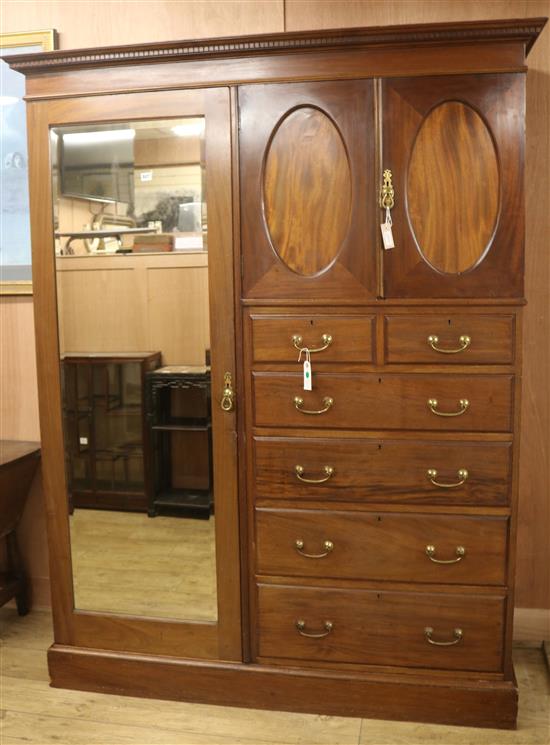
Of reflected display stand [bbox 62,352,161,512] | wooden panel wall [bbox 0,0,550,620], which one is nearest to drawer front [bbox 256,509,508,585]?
reflected display stand [bbox 62,352,161,512]

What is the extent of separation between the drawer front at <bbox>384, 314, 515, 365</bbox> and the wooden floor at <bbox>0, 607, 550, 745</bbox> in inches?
46.3

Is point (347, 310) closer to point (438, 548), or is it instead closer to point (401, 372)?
point (401, 372)

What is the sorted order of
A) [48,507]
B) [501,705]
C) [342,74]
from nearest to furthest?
[342,74] < [501,705] < [48,507]

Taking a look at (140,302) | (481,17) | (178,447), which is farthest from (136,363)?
(481,17)

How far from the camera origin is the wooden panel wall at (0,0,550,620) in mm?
2471

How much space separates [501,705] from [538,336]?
4.17ft

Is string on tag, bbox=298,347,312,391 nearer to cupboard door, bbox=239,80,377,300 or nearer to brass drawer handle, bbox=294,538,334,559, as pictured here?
cupboard door, bbox=239,80,377,300

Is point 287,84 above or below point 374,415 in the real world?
above

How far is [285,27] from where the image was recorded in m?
2.56

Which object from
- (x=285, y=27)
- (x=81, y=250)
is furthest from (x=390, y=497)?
(x=285, y=27)

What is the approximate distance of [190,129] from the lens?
7.14 feet

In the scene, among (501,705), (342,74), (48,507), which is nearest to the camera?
(342,74)

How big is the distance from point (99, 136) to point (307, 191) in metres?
0.70

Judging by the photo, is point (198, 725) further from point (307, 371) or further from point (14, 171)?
point (14, 171)
